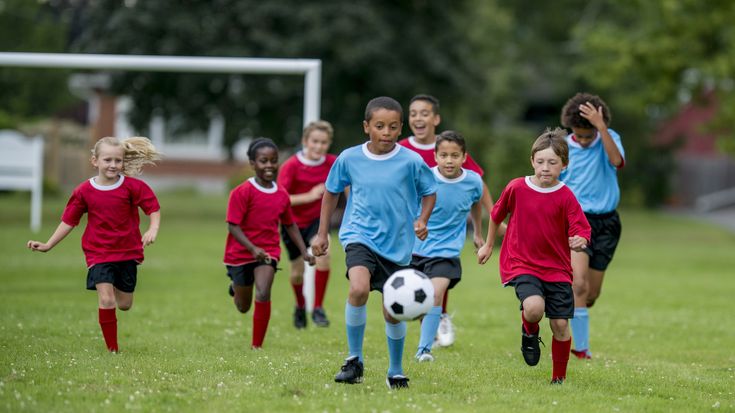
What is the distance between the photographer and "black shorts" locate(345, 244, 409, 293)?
295 inches

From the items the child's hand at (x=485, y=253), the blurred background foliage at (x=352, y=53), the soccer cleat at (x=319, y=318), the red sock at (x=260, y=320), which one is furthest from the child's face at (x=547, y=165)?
the blurred background foliage at (x=352, y=53)

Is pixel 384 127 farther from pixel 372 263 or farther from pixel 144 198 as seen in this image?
pixel 144 198

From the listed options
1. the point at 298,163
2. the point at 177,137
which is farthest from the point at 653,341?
the point at 177,137

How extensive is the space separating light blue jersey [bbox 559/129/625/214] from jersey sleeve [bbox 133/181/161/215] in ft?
12.4

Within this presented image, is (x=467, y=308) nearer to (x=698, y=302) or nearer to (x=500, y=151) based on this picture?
(x=698, y=302)

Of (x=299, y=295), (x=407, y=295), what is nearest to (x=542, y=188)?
(x=407, y=295)

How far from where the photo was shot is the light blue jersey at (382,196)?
7.58 meters

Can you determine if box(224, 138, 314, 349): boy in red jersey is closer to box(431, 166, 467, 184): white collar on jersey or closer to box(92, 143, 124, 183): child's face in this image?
box(92, 143, 124, 183): child's face

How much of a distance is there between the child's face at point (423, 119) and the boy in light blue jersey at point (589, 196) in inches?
47.6

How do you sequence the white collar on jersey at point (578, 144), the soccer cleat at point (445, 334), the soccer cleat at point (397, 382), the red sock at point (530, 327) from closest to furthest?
1. the soccer cleat at point (397, 382)
2. the red sock at point (530, 327)
3. the white collar on jersey at point (578, 144)
4. the soccer cleat at point (445, 334)

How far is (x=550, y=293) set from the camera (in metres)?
7.79

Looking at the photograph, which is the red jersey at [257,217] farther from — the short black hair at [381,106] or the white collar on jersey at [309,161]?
the short black hair at [381,106]

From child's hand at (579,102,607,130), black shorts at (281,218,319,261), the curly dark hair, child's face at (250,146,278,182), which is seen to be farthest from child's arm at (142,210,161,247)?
child's hand at (579,102,607,130)

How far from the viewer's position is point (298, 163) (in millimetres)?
11016
